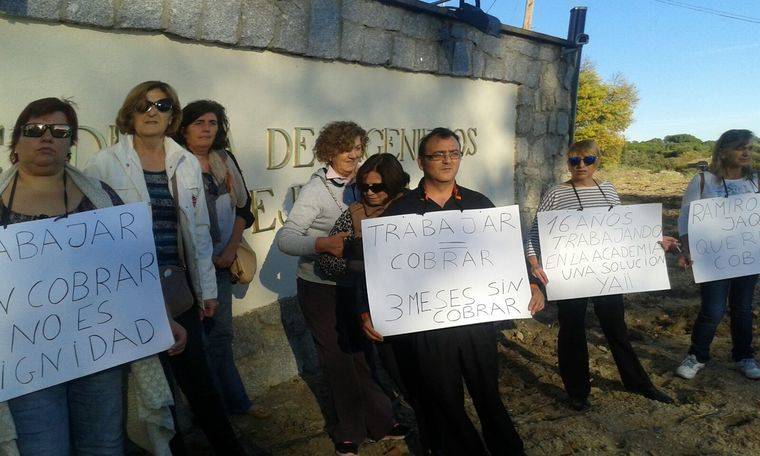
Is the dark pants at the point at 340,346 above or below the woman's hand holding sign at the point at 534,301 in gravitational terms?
below

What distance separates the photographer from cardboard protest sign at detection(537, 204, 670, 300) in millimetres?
3578

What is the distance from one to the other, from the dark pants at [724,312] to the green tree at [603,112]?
20.2 m

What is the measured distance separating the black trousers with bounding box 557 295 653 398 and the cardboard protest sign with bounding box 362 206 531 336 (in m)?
1.22

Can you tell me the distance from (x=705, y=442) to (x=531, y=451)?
0.97m

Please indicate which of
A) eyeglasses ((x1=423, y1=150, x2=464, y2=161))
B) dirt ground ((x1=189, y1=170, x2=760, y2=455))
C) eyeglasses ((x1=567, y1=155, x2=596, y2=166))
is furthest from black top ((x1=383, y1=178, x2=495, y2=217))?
dirt ground ((x1=189, y1=170, x2=760, y2=455))

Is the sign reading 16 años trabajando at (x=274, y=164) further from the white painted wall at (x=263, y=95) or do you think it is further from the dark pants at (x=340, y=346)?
the dark pants at (x=340, y=346)

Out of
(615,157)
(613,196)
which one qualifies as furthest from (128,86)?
(615,157)

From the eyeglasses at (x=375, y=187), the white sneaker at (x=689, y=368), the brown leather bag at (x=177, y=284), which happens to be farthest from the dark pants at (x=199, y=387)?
the white sneaker at (x=689, y=368)

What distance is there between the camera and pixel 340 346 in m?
3.27

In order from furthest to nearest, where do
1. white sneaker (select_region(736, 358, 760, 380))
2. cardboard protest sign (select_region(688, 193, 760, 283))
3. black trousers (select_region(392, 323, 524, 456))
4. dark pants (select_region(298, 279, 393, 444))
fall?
white sneaker (select_region(736, 358, 760, 380)), cardboard protest sign (select_region(688, 193, 760, 283)), dark pants (select_region(298, 279, 393, 444)), black trousers (select_region(392, 323, 524, 456))

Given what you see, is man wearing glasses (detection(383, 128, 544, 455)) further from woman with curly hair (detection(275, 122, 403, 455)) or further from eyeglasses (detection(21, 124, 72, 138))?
eyeglasses (detection(21, 124, 72, 138))

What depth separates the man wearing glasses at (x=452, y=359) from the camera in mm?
2695

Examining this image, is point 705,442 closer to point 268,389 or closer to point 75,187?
point 268,389

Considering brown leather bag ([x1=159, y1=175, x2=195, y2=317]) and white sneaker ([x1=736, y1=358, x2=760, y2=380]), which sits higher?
brown leather bag ([x1=159, y1=175, x2=195, y2=317])
